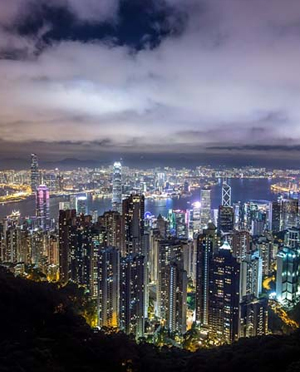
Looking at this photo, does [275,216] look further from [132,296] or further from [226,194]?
[132,296]

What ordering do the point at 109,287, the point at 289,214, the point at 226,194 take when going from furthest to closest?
the point at 226,194 < the point at 289,214 < the point at 109,287

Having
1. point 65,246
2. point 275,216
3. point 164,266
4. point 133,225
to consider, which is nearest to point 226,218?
Result: point 275,216

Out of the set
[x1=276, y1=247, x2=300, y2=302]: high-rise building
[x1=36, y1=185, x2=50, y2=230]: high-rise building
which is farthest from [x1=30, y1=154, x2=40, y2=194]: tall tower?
[x1=276, y1=247, x2=300, y2=302]: high-rise building

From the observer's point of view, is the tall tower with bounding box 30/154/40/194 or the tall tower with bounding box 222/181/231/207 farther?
the tall tower with bounding box 222/181/231/207

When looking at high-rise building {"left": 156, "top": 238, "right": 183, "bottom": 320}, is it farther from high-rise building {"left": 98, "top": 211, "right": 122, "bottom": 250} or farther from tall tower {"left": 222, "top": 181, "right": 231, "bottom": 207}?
tall tower {"left": 222, "top": 181, "right": 231, "bottom": 207}

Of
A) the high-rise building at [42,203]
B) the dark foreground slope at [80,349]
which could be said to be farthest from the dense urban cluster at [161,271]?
the dark foreground slope at [80,349]
